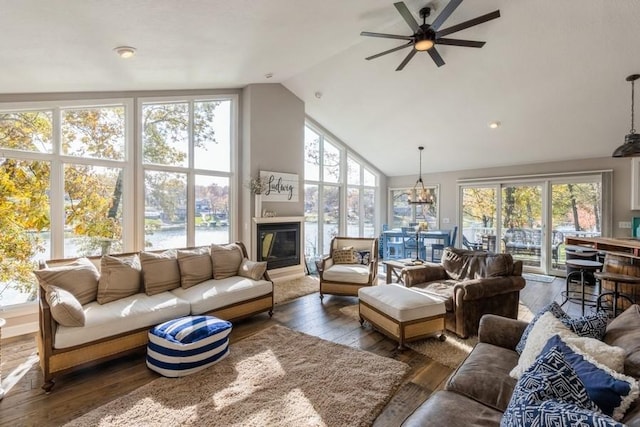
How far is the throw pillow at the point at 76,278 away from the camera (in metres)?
2.78

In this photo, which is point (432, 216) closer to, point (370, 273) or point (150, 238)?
point (370, 273)

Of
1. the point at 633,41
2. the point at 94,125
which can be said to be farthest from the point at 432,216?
the point at 94,125

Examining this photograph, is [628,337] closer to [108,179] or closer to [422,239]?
[108,179]

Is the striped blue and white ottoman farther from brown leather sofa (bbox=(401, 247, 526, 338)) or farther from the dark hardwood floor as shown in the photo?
brown leather sofa (bbox=(401, 247, 526, 338))

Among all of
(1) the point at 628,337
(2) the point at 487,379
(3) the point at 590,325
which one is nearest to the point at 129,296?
(2) the point at 487,379

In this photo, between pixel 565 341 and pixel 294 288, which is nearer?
pixel 565 341

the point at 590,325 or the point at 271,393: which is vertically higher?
the point at 590,325

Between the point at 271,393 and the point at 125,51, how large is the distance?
3377mm

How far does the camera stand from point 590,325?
179 centimetres

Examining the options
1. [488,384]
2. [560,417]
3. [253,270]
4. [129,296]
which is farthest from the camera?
[253,270]

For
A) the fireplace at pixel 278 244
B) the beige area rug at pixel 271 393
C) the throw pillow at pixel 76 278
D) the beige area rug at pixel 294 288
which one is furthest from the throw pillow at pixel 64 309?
the fireplace at pixel 278 244

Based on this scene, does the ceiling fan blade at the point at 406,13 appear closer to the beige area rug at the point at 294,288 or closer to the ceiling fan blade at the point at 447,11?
the ceiling fan blade at the point at 447,11

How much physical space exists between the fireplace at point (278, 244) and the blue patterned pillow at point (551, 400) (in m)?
4.56

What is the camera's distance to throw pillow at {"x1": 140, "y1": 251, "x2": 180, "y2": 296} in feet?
11.1
